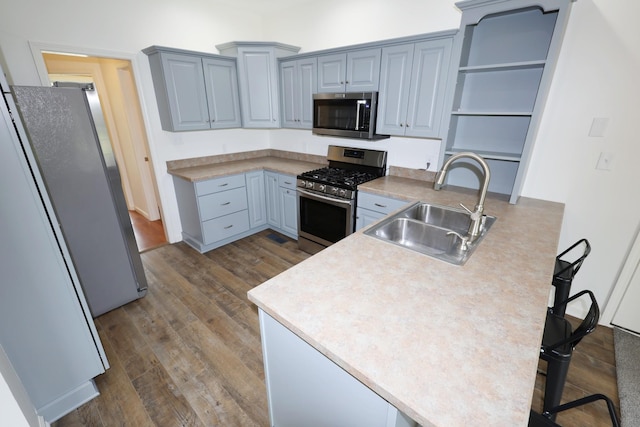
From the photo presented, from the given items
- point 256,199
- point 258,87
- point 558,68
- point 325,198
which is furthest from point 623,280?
point 258,87

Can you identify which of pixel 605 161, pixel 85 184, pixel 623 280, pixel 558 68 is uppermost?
pixel 558 68

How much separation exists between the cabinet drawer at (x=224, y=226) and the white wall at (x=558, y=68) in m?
0.67

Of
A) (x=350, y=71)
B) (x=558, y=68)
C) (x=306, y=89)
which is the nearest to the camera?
(x=558, y=68)

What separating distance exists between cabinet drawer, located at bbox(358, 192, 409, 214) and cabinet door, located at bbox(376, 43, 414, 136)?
2.13ft

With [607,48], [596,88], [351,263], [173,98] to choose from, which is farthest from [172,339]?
[607,48]

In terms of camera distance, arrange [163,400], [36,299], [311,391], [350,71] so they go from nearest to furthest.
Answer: [311,391], [36,299], [163,400], [350,71]

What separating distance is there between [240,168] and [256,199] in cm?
45

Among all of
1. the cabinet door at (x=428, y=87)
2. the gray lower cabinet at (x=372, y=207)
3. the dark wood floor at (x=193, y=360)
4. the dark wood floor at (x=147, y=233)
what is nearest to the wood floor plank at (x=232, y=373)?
the dark wood floor at (x=193, y=360)

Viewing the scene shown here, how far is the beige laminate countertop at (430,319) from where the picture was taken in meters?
0.72

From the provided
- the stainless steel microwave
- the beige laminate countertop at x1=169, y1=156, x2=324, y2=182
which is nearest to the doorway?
the beige laminate countertop at x1=169, y1=156, x2=324, y2=182

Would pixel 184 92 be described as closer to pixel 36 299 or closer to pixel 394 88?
pixel 394 88

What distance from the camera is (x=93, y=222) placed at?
6.95 feet

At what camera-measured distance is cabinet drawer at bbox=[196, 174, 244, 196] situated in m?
3.09

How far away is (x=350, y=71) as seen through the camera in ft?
9.19
